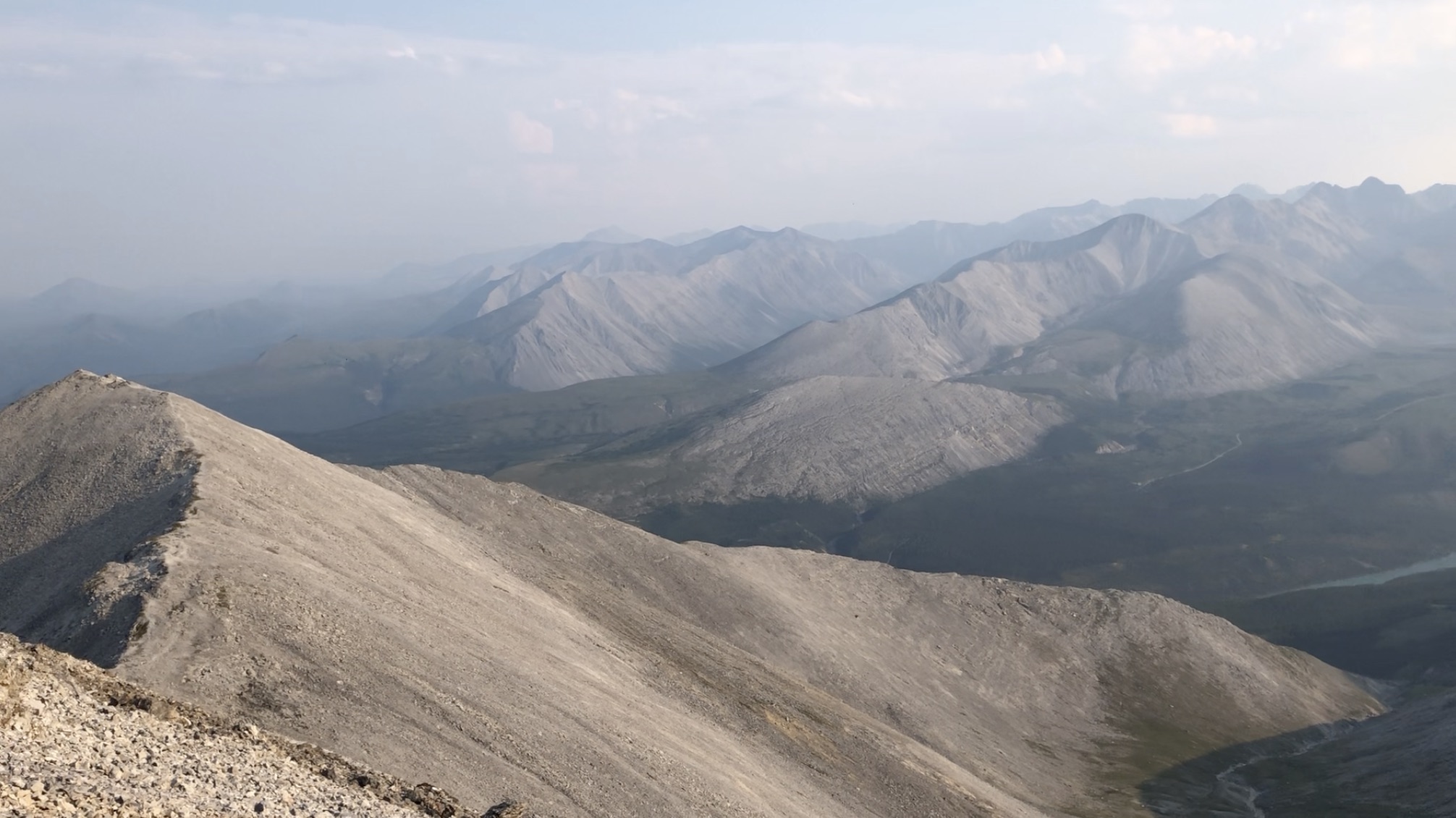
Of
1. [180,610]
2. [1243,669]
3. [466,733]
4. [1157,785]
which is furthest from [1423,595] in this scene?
[180,610]

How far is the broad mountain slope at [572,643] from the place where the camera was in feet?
115

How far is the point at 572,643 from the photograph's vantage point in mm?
52000

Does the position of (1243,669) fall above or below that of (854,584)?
below

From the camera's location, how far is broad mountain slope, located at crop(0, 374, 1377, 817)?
115 ft

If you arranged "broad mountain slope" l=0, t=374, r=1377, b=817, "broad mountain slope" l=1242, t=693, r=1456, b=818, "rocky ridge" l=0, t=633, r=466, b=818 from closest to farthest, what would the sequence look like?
"rocky ridge" l=0, t=633, r=466, b=818, "broad mountain slope" l=0, t=374, r=1377, b=817, "broad mountain slope" l=1242, t=693, r=1456, b=818

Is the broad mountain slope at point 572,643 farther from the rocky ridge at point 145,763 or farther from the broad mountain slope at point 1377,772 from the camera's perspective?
the broad mountain slope at point 1377,772

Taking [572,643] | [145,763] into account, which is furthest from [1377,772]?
[145,763]

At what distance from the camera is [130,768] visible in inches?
922

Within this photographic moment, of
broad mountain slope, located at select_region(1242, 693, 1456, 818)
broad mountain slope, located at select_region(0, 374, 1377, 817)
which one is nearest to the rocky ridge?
broad mountain slope, located at select_region(0, 374, 1377, 817)

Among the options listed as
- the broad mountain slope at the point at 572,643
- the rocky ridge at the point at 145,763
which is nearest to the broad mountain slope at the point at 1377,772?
the broad mountain slope at the point at 572,643

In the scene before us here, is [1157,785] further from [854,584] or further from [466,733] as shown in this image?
[466,733]

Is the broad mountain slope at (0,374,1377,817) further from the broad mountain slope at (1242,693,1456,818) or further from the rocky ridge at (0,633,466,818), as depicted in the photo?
the broad mountain slope at (1242,693,1456,818)

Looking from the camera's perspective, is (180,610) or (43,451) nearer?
(180,610)

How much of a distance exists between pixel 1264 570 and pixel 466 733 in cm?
15358
